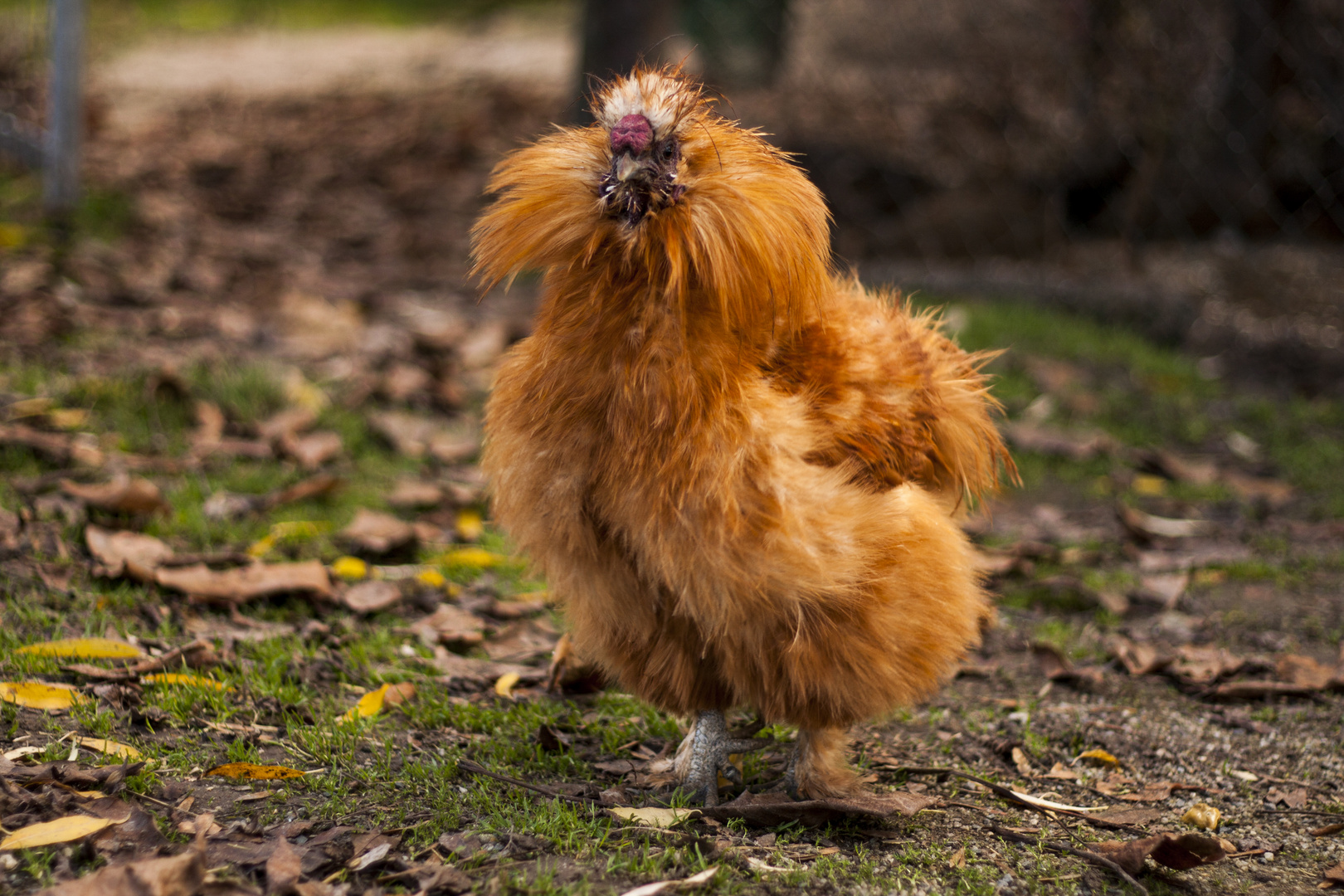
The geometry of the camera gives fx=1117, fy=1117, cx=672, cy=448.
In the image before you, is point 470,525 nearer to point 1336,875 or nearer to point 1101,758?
point 1101,758

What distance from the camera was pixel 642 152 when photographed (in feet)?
8.09

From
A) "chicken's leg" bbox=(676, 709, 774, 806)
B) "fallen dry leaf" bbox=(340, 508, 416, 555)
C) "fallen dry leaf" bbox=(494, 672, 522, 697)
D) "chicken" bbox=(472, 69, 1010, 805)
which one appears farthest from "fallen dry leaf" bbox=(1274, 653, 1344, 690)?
"fallen dry leaf" bbox=(340, 508, 416, 555)

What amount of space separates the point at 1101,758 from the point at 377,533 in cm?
267

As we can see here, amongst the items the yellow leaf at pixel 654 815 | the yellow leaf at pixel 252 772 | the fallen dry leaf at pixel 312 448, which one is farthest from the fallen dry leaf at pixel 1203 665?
the fallen dry leaf at pixel 312 448

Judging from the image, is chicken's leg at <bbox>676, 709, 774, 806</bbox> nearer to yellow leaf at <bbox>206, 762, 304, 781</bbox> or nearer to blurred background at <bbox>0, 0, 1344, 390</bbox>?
yellow leaf at <bbox>206, 762, 304, 781</bbox>

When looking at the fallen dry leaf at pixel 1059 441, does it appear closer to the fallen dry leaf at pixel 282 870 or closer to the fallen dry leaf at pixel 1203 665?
the fallen dry leaf at pixel 1203 665

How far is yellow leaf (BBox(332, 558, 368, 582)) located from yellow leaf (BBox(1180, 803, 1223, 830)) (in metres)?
2.73

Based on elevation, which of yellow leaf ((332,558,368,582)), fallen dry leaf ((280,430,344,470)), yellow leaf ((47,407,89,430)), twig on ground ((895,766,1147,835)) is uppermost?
yellow leaf ((47,407,89,430))

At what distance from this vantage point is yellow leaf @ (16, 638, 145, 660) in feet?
10.2

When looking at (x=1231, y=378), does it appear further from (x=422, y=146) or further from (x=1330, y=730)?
(x=422, y=146)

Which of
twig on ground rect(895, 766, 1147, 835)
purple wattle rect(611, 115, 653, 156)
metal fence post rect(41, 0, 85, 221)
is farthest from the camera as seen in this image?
metal fence post rect(41, 0, 85, 221)

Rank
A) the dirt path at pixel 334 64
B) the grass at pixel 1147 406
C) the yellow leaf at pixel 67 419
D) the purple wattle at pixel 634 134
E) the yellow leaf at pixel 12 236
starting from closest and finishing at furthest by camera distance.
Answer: the purple wattle at pixel 634 134 → the yellow leaf at pixel 67 419 → the grass at pixel 1147 406 → the yellow leaf at pixel 12 236 → the dirt path at pixel 334 64

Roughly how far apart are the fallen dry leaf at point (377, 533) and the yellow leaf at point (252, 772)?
1534mm

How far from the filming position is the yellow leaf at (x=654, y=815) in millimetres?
2643
